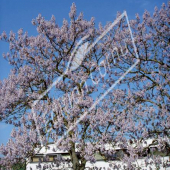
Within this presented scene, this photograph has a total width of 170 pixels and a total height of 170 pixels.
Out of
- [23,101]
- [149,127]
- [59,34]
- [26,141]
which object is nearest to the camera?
[26,141]

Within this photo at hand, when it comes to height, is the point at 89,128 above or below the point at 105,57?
below

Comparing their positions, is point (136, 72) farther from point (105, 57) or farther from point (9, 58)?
point (9, 58)

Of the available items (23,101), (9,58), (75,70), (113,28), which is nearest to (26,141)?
(23,101)

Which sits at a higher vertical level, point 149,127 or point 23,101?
point 23,101

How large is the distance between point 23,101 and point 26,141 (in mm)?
2664

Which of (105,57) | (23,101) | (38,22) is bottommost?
(23,101)

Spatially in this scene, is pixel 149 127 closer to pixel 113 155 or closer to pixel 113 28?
pixel 113 155

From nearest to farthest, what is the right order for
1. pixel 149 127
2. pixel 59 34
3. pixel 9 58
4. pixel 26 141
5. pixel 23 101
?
pixel 26 141
pixel 149 127
pixel 23 101
pixel 59 34
pixel 9 58

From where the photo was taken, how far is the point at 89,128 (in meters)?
11.2

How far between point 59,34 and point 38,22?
136 centimetres

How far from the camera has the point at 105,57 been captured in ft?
44.4

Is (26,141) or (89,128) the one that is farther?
(89,128)

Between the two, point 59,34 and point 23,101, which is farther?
point 59,34

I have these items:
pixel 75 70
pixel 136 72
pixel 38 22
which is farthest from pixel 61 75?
pixel 136 72
